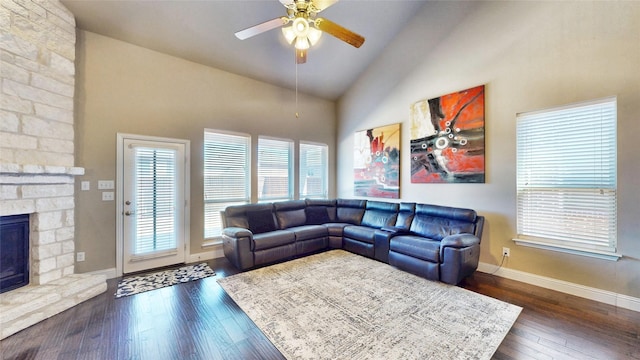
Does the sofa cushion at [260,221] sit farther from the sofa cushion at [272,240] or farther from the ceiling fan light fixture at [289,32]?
the ceiling fan light fixture at [289,32]

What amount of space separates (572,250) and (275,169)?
459 centimetres

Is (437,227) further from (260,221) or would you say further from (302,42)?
(302,42)

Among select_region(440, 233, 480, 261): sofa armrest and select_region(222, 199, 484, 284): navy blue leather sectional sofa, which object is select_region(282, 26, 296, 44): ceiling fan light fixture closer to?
select_region(222, 199, 484, 284): navy blue leather sectional sofa

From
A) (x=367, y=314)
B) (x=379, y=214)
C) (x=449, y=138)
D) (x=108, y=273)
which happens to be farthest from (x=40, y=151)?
(x=449, y=138)

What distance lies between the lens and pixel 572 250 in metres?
2.77

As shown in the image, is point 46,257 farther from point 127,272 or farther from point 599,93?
point 599,93

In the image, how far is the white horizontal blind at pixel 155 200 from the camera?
344 centimetres

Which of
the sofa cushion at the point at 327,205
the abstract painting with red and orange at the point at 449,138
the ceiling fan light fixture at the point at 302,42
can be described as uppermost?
the ceiling fan light fixture at the point at 302,42

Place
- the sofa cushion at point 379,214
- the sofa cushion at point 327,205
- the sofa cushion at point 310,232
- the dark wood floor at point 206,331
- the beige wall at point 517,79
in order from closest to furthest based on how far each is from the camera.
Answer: the dark wood floor at point 206,331 < the beige wall at point 517,79 < the sofa cushion at point 310,232 < the sofa cushion at point 379,214 < the sofa cushion at point 327,205

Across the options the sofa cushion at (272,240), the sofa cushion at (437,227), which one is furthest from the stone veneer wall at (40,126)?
the sofa cushion at (437,227)

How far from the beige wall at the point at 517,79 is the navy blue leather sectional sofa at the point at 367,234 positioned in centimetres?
42

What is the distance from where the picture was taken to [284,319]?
2.23 meters

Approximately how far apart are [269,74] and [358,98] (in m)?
2.04

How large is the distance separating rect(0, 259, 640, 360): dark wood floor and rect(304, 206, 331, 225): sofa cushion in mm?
2358
